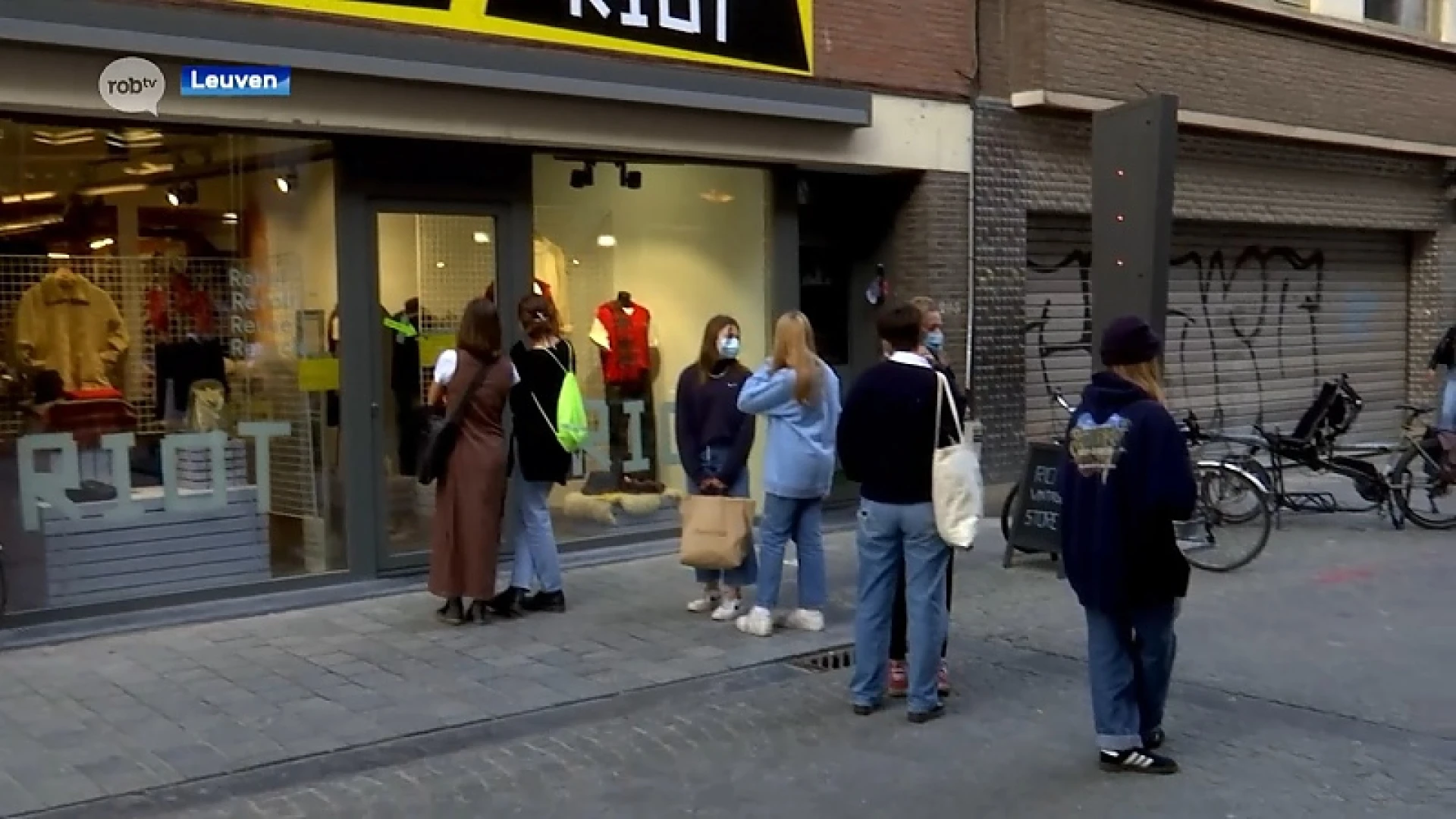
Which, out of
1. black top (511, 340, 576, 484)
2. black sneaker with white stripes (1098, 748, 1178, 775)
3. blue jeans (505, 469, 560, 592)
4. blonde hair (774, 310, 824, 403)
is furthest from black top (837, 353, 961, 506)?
blue jeans (505, 469, 560, 592)

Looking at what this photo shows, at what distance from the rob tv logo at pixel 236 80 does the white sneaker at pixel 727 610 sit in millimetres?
3858

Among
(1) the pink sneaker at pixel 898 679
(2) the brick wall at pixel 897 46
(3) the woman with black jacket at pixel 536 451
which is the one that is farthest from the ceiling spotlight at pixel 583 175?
(1) the pink sneaker at pixel 898 679

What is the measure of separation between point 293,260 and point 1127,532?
19.2ft

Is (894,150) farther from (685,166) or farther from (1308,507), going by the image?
(1308,507)

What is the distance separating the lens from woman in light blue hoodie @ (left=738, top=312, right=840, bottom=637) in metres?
7.85

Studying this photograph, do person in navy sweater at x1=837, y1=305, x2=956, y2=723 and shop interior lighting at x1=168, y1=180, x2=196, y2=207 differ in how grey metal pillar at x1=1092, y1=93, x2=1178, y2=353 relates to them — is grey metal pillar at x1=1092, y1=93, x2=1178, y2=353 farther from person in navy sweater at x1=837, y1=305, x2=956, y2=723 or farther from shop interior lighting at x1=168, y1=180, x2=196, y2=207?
shop interior lighting at x1=168, y1=180, x2=196, y2=207

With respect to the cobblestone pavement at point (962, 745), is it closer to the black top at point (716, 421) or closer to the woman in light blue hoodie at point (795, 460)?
the woman in light blue hoodie at point (795, 460)

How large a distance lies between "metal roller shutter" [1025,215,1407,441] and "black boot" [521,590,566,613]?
19.6 feet

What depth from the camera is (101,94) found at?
798cm

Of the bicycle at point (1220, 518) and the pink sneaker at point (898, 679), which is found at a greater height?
the bicycle at point (1220, 518)

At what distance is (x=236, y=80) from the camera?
27.2ft

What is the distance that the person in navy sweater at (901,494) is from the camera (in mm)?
6574

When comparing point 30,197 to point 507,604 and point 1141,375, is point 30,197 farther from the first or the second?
point 1141,375

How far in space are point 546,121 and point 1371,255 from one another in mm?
11633
